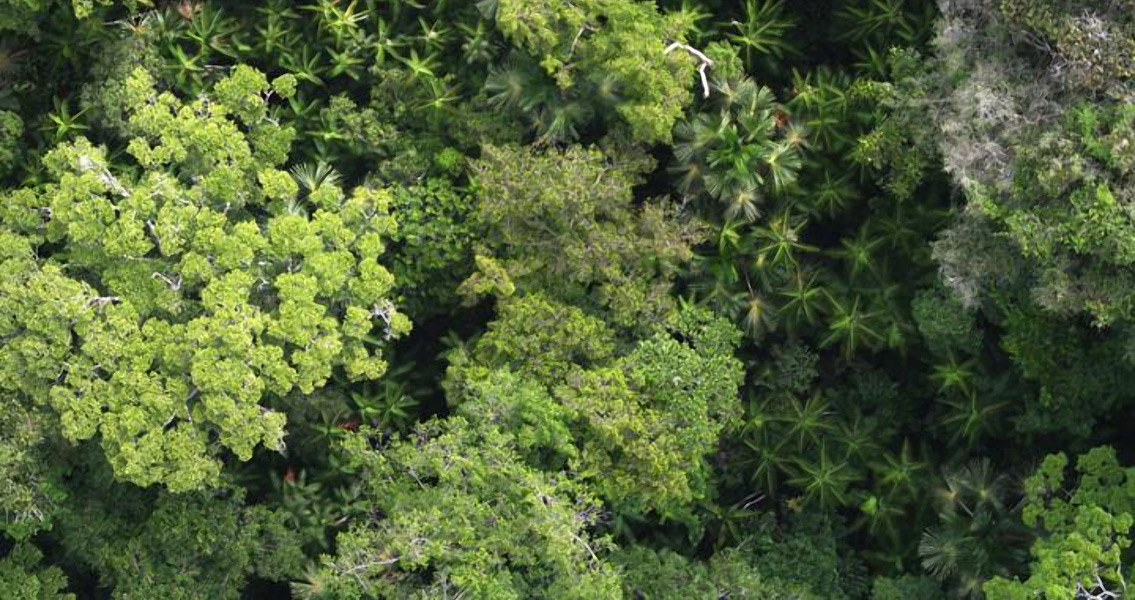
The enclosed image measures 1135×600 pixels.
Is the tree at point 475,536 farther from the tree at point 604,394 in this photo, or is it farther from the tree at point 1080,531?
the tree at point 1080,531

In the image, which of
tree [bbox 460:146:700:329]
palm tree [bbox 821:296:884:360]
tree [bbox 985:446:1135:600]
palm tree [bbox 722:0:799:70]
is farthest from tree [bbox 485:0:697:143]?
tree [bbox 985:446:1135:600]

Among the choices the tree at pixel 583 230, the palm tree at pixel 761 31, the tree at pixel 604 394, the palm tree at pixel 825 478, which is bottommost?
the palm tree at pixel 825 478

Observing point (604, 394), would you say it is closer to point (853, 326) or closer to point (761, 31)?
point (853, 326)

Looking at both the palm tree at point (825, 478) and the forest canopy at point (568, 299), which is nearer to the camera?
the forest canopy at point (568, 299)

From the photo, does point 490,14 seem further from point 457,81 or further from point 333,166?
point 333,166

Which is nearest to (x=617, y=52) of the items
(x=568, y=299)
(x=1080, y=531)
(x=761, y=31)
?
(x=761, y=31)

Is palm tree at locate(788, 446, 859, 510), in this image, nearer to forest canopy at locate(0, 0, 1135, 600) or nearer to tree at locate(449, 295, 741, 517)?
forest canopy at locate(0, 0, 1135, 600)

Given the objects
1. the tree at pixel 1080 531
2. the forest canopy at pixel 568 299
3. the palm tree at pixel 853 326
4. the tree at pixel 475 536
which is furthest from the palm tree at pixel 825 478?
the tree at pixel 475 536

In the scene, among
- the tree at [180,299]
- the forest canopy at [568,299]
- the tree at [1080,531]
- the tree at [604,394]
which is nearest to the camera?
the tree at [1080,531]
